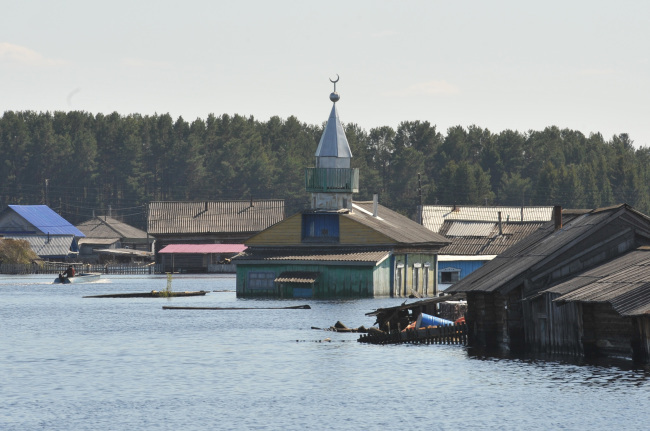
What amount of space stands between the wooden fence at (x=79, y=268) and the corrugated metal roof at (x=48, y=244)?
10.1ft

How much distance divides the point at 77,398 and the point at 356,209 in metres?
58.0

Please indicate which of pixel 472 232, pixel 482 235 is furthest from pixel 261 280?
pixel 472 232

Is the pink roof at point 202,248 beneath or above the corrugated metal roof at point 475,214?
beneath

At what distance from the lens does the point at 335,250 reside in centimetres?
8700

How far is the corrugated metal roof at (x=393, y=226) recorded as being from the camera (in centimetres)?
8844

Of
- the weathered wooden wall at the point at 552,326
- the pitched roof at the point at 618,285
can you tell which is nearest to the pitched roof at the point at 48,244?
the weathered wooden wall at the point at 552,326

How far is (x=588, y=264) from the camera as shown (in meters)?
48.7

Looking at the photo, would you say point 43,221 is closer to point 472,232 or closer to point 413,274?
point 472,232

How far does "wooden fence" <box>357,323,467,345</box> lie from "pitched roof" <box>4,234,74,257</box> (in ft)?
362

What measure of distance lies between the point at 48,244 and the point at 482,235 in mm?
64791

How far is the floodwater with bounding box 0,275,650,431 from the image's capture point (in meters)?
34.3

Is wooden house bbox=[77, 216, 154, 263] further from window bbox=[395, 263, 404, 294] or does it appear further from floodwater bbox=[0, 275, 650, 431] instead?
floodwater bbox=[0, 275, 650, 431]

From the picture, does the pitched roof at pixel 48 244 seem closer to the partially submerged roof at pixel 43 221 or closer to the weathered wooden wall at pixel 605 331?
the partially submerged roof at pixel 43 221

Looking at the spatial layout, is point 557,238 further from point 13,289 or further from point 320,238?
point 13,289
